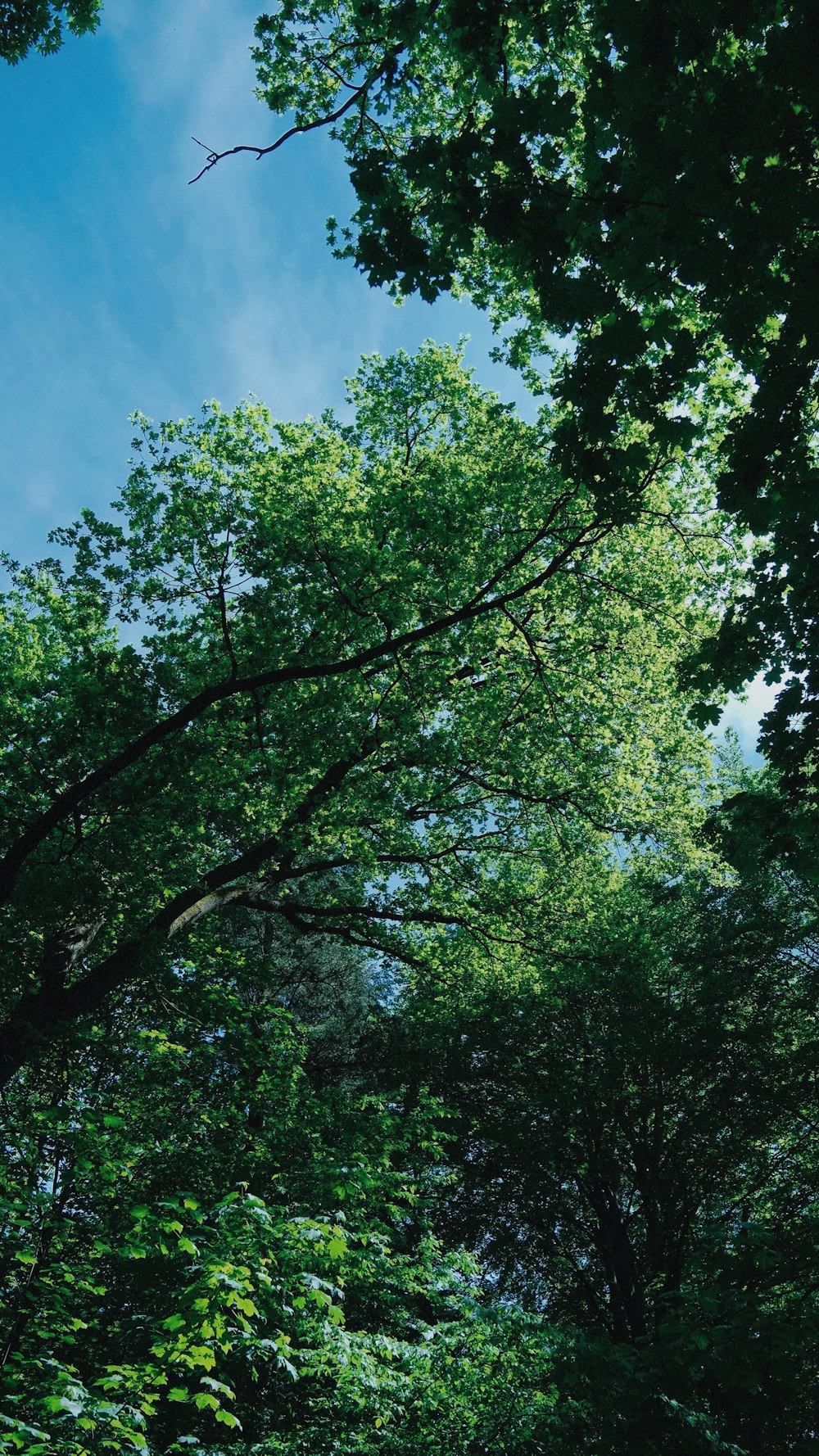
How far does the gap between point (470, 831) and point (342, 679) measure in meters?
4.83

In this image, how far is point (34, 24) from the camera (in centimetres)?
582

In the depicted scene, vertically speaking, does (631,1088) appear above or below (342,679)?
below

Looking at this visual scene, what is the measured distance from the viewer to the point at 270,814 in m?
12.2

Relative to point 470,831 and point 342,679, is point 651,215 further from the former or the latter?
point 470,831

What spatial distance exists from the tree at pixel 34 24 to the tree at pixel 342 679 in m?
5.11


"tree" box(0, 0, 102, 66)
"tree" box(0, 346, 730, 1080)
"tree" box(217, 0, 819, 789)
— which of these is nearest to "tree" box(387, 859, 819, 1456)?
"tree" box(0, 346, 730, 1080)

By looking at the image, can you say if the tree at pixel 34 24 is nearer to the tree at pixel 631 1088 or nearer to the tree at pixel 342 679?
the tree at pixel 342 679

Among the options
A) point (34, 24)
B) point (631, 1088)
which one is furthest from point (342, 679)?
point (631, 1088)

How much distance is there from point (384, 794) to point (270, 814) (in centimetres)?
191

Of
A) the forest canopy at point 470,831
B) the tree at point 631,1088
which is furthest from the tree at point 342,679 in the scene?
the tree at point 631,1088

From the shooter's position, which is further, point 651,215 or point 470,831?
point 470,831

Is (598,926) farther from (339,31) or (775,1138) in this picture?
(339,31)

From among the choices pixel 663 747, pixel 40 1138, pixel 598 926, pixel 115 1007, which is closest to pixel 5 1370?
pixel 40 1138

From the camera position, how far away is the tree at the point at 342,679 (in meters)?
10.5
